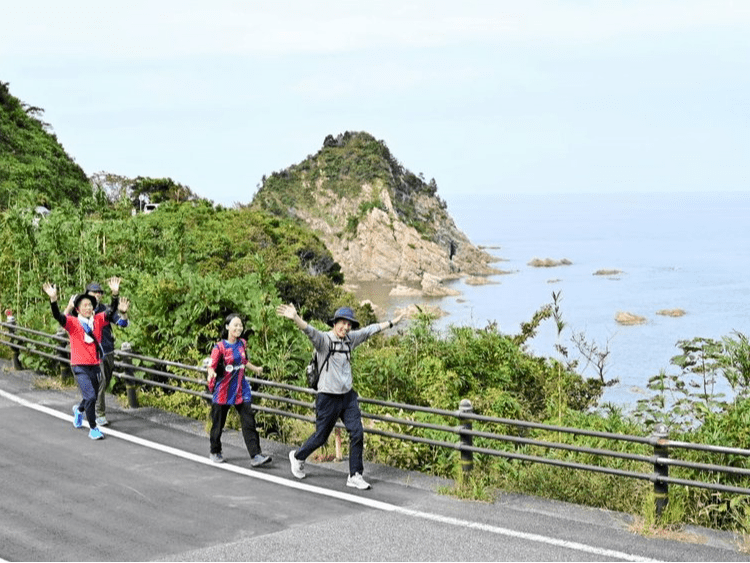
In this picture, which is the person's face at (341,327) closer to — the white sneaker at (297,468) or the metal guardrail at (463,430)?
the metal guardrail at (463,430)

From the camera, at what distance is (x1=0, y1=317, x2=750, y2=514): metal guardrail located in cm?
915

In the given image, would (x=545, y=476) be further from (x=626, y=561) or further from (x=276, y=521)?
(x=276, y=521)

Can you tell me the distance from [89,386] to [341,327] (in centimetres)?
407

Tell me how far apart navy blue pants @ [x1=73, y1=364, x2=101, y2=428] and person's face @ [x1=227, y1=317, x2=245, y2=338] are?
251 cm

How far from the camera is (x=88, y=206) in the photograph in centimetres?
2483

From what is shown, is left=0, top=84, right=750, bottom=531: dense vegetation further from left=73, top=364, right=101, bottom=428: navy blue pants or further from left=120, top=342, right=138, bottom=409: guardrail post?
left=73, top=364, right=101, bottom=428: navy blue pants

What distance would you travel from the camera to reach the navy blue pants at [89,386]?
12.6m

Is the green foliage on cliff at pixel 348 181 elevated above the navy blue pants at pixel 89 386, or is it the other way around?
the green foliage on cliff at pixel 348 181

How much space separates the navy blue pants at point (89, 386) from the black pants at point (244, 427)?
6.84 feet

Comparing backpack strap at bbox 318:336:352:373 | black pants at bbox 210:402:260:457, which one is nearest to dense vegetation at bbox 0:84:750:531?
black pants at bbox 210:402:260:457

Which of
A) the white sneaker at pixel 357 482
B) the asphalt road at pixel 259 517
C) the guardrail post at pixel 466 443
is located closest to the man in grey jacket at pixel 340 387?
the white sneaker at pixel 357 482

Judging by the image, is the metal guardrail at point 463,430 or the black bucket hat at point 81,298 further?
the black bucket hat at point 81,298

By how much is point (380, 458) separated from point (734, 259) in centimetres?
18579

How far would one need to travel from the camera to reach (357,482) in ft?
33.8
